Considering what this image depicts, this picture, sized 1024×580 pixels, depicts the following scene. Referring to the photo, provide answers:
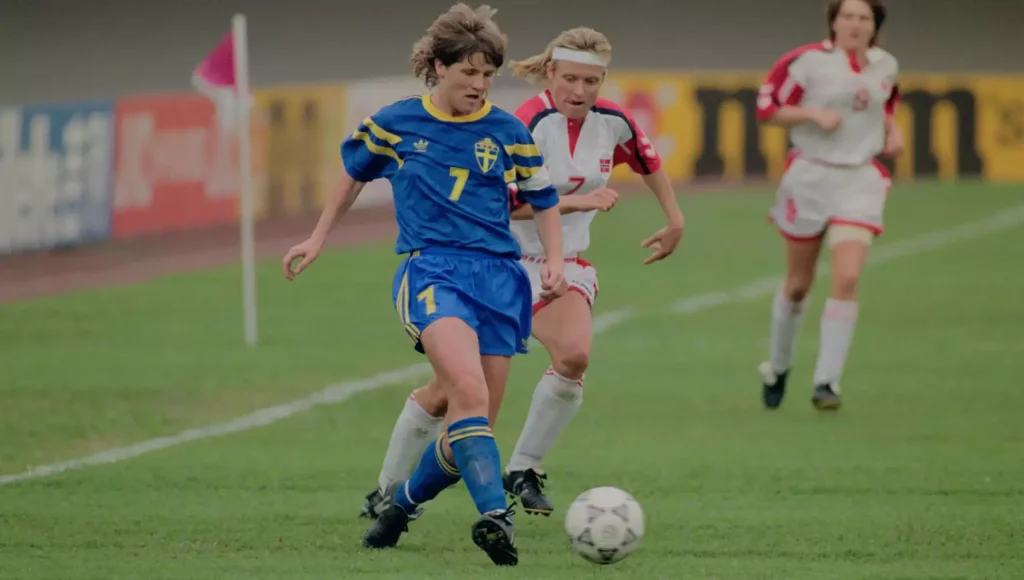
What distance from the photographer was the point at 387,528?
22.3ft

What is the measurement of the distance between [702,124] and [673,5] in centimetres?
1117

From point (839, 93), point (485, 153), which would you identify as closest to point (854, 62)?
point (839, 93)

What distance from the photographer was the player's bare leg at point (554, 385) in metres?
7.77

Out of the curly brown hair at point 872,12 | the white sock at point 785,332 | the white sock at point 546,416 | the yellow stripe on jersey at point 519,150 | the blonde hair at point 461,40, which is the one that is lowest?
the white sock at point 785,332

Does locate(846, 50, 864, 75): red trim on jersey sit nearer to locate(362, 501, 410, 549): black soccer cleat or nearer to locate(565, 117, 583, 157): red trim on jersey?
locate(565, 117, 583, 157): red trim on jersey

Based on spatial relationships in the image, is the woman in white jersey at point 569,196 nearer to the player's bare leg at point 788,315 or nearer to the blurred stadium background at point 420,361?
the blurred stadium background at point 420,361

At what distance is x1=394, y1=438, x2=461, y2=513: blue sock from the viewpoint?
673 cm

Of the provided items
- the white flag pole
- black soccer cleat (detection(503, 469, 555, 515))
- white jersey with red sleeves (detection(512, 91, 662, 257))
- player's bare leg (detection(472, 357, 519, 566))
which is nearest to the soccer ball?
player's bare leg (detection(472, 357, 519, 566))

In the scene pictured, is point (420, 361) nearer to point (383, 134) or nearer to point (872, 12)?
point (872, 12)

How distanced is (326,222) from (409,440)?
2.99 feet

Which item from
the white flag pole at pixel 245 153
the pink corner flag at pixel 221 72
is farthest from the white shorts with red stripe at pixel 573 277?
the pink corner flag at pixel 221 72

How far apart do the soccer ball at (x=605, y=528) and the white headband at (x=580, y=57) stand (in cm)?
196

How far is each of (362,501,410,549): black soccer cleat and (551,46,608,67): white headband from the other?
1.98 metres

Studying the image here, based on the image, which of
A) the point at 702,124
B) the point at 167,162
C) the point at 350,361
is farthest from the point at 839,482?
the point at 702,124
